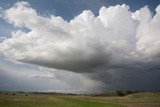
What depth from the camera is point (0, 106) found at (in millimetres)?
41719
